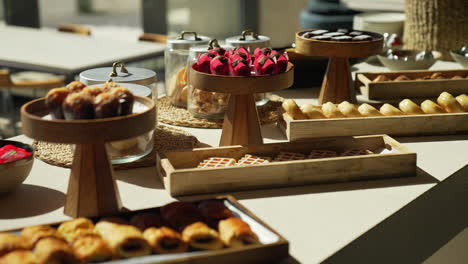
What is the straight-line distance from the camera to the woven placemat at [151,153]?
1.34 meters

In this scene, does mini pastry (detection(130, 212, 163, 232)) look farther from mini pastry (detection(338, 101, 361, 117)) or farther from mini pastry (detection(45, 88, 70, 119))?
mini pastry (detection(338, 101, 361, 117))

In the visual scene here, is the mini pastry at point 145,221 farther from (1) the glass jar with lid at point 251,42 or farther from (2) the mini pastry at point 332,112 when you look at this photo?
(1) the glass jar with lid at point 251,42

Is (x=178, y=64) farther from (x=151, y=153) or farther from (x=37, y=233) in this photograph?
(x=37, y=233)

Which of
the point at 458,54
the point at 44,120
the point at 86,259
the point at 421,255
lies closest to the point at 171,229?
the point at 86,259

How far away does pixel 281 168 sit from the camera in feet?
4.02

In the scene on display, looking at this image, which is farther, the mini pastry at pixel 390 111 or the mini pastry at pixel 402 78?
the mini pastry at pixel 402 78

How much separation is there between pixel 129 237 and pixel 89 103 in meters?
0.24

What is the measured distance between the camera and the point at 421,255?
1.27 meters

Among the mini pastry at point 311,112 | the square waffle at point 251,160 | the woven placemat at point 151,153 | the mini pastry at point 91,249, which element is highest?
the mini pastry at point 311,112

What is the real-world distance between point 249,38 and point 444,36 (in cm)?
87

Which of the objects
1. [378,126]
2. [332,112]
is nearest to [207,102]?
[332,112]

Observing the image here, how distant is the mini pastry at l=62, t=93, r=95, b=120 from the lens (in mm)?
1002

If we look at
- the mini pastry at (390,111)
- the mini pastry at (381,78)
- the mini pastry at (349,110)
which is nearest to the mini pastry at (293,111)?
the mini pastry at (349,110)

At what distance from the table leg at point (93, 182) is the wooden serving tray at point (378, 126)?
50cm
